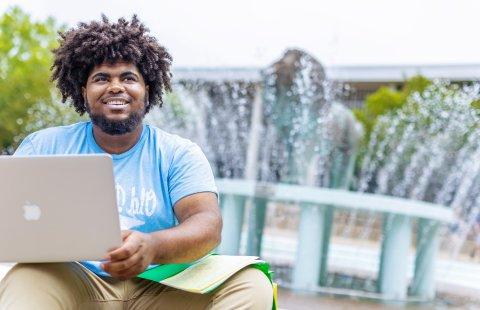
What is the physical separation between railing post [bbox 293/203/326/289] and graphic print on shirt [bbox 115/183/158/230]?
381 centimetres

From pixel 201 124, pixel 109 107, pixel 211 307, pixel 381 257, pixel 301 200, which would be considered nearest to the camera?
pixel 211 307

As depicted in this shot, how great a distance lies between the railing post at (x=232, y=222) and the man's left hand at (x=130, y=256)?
4321mm

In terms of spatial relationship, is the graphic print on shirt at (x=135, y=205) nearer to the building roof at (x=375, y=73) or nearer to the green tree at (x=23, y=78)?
the green tree at (x=23, y=78)

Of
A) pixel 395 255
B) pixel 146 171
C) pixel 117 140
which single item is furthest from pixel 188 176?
pixel 395 255

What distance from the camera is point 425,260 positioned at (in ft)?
19.7

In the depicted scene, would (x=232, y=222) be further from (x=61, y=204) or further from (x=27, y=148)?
(x=61, y=204)

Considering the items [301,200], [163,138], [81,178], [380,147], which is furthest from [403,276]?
[380,147]

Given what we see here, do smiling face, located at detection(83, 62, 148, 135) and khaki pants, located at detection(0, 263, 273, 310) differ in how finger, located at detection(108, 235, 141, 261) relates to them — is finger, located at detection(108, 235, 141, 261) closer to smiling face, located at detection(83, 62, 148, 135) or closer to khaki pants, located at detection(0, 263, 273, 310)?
khaki pants, located at detection(0, 263, 273, 310)

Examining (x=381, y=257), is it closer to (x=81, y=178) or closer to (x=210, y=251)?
(x=210, y=251)

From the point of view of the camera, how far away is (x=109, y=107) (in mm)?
1991

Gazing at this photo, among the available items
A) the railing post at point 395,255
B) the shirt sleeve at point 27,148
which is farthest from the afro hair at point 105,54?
the railing post at point 395,255

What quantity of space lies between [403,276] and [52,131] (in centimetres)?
413

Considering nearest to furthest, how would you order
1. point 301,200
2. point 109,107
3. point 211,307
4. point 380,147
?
point 211,307 < point 109,107 < point 301,200 < point 380,147

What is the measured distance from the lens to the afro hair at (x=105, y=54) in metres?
2.02
